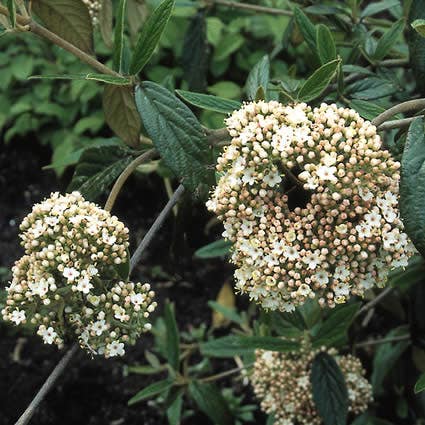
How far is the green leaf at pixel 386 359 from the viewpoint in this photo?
8.03 ft

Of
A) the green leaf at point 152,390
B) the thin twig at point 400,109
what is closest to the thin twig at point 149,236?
the thin twig at point 400,109

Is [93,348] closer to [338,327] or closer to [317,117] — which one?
[317,117]

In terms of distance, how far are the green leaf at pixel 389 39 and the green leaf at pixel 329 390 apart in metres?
0.81

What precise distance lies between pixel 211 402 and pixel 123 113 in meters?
1.10

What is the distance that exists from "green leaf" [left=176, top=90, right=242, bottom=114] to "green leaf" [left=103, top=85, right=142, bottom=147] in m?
0.16

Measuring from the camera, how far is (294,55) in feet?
12.8

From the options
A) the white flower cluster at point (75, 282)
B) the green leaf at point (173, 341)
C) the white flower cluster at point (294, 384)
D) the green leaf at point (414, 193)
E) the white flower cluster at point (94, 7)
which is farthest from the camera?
the green leaf at point (173, 341)

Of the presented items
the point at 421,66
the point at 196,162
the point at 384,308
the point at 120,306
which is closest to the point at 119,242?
the point at 120,306

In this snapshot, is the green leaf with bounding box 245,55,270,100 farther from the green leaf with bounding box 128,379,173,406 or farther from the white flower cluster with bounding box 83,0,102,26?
the green leaf with bounding box 128,379,173,406

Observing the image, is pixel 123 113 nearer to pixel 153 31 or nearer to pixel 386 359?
pixel 153 31

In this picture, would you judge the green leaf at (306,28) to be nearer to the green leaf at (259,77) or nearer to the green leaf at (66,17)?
the green leaf at (259,77)

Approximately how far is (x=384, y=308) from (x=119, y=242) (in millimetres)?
1480

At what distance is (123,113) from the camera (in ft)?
5.32

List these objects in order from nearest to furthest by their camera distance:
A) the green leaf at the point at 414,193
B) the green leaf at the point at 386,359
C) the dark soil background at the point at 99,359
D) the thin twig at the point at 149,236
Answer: the green leaf at the point at 414,193 < the thin twig at the point at 149,236 < the green leaf at the point at 386,359 < the dark soil background at the point at 99,359
